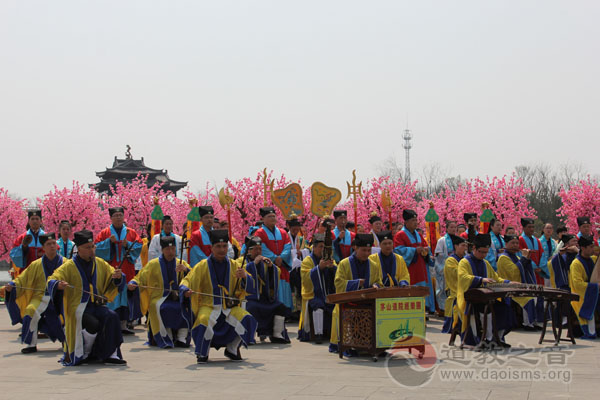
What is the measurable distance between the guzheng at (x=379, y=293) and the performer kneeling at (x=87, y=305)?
2.66 meters

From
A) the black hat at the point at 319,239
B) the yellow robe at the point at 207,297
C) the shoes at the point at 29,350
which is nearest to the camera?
the yellow robe at the point at 207,297

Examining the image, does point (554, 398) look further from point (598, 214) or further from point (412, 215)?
point (598, 214)

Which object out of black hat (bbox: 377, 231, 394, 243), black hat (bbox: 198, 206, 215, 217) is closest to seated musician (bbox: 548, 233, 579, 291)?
black hat (bbox: 377, 231, 394, 243)

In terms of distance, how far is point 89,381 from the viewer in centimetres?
753

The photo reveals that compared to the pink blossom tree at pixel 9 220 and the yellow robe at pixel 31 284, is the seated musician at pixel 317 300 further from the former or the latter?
the pink blossom tree at pixel 9 220

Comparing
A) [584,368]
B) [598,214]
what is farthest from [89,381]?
[598,214]

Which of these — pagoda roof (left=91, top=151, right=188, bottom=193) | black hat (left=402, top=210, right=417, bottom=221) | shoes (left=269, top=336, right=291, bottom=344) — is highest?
pagoda roof (left=91, top=151, right=188, bottom=193)

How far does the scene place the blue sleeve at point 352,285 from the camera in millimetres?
9523

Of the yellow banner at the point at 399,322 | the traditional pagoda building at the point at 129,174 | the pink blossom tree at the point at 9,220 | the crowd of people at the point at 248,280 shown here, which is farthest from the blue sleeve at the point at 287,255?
the traditional pagoda building at the point at 129,174

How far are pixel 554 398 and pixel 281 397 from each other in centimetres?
227

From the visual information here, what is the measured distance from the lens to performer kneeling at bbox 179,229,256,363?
8812 millimetres

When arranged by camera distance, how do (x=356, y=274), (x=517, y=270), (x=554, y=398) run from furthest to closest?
(x=517, y=270)
(x=356, y=274)
(x=554, y=398)

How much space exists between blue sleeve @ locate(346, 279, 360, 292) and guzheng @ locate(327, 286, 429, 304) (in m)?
0.45

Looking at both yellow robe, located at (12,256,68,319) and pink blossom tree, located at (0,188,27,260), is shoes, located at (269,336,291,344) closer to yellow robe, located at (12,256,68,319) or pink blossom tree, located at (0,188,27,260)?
yellow robe, located at (12,256,68,319)
